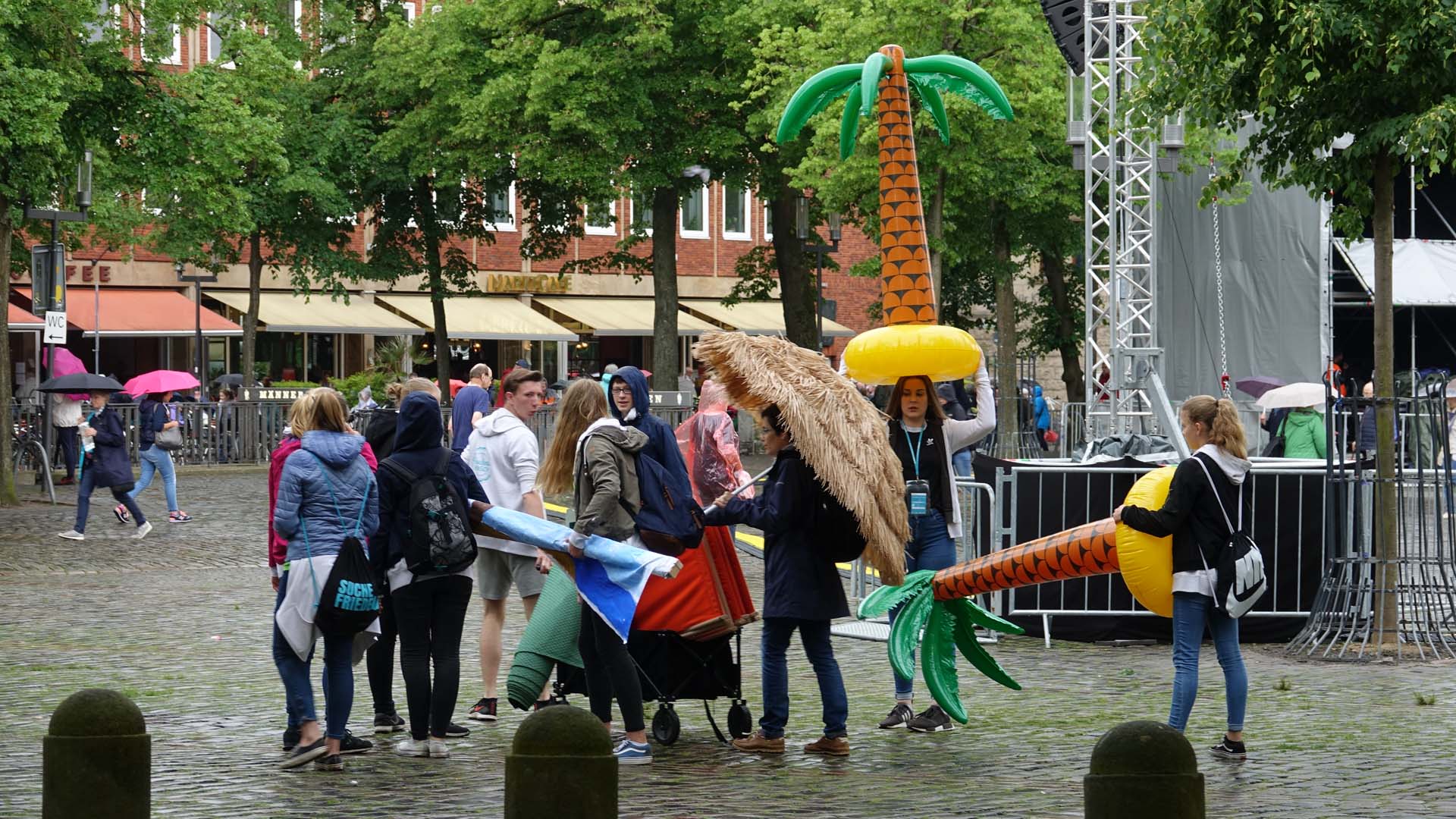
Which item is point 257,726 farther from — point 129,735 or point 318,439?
point 129,735

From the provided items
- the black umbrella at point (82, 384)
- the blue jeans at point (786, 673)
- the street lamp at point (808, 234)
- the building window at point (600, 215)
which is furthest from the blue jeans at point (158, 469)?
the building window at point (600, 215)

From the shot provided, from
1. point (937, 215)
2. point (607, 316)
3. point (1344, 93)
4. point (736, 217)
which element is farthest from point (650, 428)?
point (736, 217)

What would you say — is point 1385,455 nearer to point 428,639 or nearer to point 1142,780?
point 428,639

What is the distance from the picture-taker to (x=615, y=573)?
332 inches

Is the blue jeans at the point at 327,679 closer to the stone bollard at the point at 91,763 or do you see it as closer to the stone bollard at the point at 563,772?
the stone bollard at the point at 91,763

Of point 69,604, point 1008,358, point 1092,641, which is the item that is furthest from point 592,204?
point 1092,641

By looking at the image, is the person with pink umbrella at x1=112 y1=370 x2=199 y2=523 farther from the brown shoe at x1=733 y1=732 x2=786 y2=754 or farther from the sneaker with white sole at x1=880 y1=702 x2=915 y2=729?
the brown shoe at x1=733 y1=732 x2=786 y2=754

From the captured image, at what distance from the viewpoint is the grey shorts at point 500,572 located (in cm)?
995

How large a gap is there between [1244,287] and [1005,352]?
17.2 feet

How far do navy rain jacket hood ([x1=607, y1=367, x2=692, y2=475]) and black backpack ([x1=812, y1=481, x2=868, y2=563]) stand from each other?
0.59 metres

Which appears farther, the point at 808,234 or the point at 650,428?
the point at 808,234

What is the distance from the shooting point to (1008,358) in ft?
113

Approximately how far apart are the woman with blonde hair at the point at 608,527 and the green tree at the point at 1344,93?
16.9 feet

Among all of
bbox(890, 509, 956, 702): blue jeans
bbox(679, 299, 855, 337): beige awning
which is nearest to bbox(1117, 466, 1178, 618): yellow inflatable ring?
bbox(890, 509, 956, 702): blue jeans
